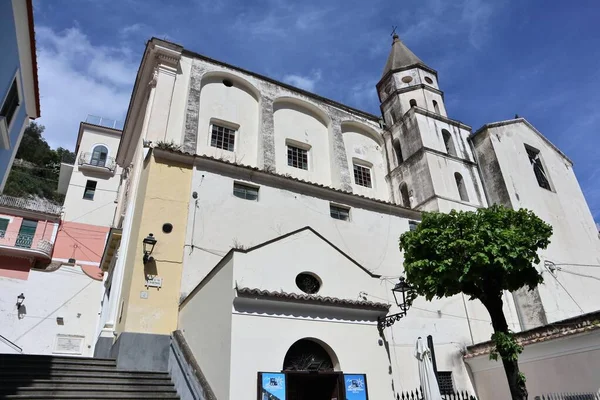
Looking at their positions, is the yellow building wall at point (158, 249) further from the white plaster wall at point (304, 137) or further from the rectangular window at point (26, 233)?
the rectangular window at point (26, 233)

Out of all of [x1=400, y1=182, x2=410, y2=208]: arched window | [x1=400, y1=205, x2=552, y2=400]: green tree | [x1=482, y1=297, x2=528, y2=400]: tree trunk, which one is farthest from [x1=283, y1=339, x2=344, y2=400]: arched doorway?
[x1=400, y1=182, x2=410, y2=208]: arched window

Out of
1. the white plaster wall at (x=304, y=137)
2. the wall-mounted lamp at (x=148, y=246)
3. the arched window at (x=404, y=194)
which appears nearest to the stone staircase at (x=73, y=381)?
the wall-mounted lamp at (x=148, y=246)

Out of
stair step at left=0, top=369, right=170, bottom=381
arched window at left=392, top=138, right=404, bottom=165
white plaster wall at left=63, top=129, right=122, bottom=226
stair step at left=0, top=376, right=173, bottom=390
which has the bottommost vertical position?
stair step at left=0, top=376, right=173, bottom=390

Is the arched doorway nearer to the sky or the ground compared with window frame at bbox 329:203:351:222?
nearer to the ground

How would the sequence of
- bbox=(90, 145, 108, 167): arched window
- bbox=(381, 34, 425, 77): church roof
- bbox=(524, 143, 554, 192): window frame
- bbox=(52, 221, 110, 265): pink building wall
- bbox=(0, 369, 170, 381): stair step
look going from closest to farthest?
1. bbox=(0, 369, 170, 381): stair step
2. bbox=(524, 143, 554, 192): window frame
3. bbox=(381, 34, 425, 77): church roof
4. bbox=(52, 221, 110, 265): pink building wall
5. bbox=(90, 145, 108, 167): arched window

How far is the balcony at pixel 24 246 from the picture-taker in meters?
25.1

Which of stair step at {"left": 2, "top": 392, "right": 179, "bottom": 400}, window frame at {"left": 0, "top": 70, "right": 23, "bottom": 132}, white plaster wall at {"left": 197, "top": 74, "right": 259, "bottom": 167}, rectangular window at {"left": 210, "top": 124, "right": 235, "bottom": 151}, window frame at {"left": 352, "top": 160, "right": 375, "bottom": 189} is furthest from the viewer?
window frame at {"left": 352, "top": 160, "right": 375, "bottom": 189}

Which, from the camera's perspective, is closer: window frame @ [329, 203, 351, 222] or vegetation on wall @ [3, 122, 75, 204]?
window frame @ [329, 203, 351, 222]

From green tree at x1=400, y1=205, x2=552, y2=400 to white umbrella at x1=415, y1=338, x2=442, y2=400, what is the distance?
4.33 feet

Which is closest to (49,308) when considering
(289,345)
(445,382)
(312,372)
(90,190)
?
(90,190)

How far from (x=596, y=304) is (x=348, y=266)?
14.2 m

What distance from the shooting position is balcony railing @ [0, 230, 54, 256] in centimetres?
2566

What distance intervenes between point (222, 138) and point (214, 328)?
9186mm

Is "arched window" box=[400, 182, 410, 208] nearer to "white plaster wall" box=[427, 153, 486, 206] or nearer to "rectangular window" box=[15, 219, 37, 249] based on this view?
"white plaster wall" box=[427, 153, 486, 206]
